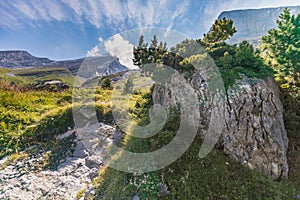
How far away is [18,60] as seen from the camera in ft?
396

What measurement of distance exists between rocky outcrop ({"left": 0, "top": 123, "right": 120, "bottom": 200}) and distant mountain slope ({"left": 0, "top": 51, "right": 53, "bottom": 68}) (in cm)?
13859

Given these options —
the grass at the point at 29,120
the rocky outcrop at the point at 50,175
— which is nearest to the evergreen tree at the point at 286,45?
the grass at the point at 29,120

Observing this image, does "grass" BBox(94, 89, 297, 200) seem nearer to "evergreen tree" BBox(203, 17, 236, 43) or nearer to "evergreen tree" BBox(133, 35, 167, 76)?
"evergreen tree" BBox(203, 17, 236, 43)

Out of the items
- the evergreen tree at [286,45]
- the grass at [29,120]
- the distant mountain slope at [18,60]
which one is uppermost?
the distant mountain slope at [18,60]

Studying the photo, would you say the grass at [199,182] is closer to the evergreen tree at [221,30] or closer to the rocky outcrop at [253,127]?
the rocky outcrop at [253,127]

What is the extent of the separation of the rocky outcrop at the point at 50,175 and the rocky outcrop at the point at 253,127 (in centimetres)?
472

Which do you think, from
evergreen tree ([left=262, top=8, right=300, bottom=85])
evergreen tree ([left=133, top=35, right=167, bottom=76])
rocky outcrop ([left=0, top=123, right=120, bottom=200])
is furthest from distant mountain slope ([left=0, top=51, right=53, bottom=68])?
evergreen tree ([left=262, top=8, right=300, bottom=85])

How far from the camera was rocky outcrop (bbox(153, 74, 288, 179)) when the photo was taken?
604 cm

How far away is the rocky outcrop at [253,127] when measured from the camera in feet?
19.8

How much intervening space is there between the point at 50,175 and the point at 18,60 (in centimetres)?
15097

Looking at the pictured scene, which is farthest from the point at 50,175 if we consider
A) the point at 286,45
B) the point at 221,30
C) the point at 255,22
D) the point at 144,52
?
the point at 255,22

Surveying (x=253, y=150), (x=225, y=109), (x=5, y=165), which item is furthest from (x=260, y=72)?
(x=5, y=165)

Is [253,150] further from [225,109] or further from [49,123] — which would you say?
[49,123]

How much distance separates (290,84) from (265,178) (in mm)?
5930
